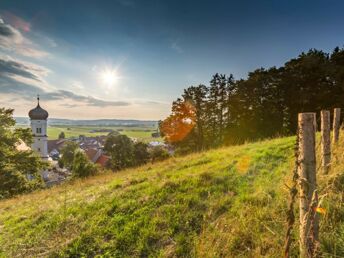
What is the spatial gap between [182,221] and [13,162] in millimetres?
18949

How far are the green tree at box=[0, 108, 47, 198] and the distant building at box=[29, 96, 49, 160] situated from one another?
120 feet

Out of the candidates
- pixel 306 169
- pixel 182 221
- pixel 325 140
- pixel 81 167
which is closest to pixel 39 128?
pixel 81 167

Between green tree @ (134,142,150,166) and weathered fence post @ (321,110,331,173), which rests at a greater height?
weathered fence post @ (321,110,331,173)

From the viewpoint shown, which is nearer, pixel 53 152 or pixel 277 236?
pixel 277 236

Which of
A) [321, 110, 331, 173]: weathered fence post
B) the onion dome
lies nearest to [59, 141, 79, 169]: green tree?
the onion dome

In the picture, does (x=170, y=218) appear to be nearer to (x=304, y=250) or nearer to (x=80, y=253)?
(x=80, y=253)

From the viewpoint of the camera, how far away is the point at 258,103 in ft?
93.1

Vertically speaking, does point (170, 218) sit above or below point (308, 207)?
below

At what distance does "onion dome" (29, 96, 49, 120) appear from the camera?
178 feet

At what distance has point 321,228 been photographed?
3303 millimetres

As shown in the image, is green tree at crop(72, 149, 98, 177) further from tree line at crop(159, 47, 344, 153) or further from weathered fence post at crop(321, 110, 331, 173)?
weathered fence post at crop(321, 110, 331, 173)

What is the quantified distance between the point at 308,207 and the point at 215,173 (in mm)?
4774

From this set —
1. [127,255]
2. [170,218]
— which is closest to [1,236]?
[127,255]

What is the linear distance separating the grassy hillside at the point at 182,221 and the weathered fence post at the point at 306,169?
0.31 m
